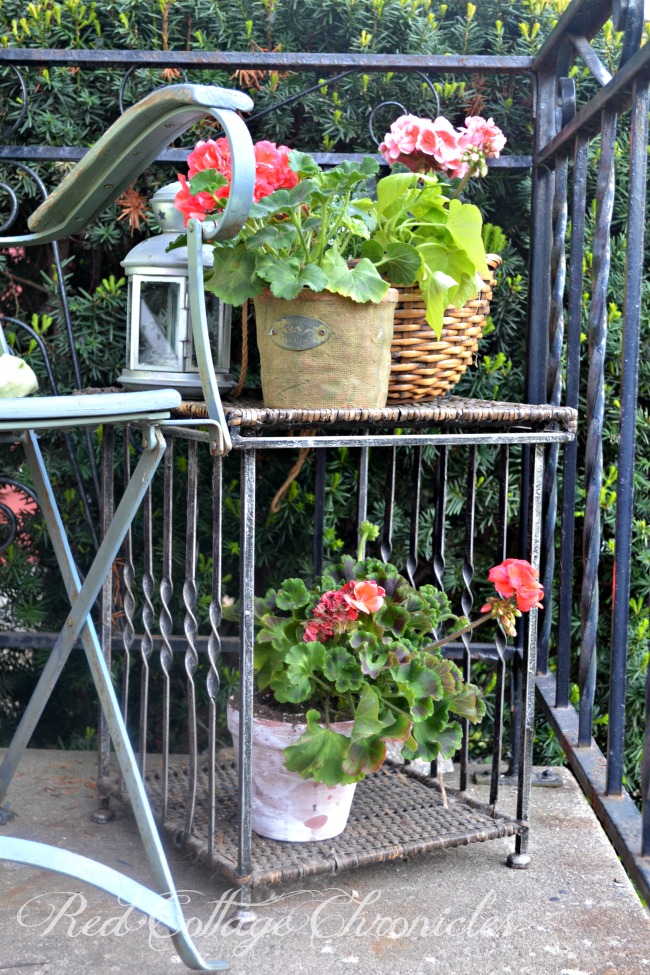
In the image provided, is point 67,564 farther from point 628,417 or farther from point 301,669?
point 628,417

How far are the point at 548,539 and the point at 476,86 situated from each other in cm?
109

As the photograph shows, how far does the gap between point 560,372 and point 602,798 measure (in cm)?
89

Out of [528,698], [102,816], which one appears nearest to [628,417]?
[528,698]

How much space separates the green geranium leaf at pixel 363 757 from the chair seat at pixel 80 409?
69 cm

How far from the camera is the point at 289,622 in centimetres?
182

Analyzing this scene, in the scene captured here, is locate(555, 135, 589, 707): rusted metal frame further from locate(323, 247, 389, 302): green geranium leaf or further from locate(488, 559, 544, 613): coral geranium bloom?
locate(323, 247, 389, 302): green geranium leaf

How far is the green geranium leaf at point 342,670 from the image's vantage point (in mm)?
1679

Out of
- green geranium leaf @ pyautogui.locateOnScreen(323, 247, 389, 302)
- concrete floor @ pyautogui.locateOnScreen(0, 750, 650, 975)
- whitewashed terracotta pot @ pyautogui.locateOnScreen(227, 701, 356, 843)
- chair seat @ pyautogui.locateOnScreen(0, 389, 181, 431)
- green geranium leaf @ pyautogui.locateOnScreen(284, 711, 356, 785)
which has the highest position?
green geranium leaf @ pyautogui.locateOnScreen(323, 247, 389, 302)

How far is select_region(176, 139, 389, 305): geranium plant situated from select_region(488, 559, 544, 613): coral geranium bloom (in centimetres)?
54

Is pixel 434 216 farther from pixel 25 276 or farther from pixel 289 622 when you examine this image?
pixel 25 276

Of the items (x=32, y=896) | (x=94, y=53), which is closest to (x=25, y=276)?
(x=94, y=53)

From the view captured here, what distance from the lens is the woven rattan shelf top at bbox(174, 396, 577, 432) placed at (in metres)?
1.56

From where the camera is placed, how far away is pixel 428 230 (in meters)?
1.71

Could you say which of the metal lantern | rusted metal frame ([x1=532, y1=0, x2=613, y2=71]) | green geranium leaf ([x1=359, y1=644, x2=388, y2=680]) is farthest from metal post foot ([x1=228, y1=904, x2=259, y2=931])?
rusted metal frame ([x1=532, y1=0, x2=613, y2=71])
